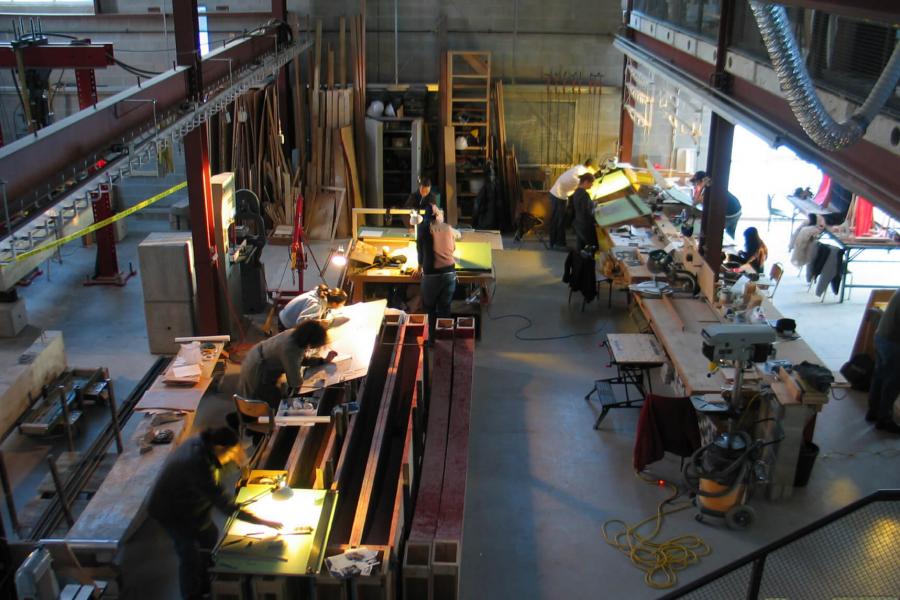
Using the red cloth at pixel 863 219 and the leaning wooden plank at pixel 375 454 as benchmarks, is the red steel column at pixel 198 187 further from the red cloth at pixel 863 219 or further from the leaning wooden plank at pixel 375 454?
the red cloth at pixel 863 219

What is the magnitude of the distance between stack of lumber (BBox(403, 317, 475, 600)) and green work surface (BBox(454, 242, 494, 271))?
4.67 ft

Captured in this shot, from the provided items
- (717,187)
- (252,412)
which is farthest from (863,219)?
(252,412)

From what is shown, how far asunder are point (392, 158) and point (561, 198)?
11.3ft

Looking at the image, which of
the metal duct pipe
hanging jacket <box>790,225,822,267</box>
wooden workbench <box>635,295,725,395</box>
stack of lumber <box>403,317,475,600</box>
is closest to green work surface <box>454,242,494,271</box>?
stack of lumber <box>403,317,475,600</box>

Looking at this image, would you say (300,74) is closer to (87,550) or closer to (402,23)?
(402,23)

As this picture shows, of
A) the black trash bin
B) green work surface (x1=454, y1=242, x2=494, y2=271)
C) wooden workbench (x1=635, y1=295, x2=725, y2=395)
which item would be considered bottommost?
the black trash bin

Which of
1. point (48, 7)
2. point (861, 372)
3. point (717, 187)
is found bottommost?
point (861, 372)

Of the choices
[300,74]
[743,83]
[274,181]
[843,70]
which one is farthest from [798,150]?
[300,74]

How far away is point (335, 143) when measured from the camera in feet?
48.4

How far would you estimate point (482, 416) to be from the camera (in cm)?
904

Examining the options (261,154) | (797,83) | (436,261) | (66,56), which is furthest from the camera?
(261,154)

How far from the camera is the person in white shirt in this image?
13789 millimetres

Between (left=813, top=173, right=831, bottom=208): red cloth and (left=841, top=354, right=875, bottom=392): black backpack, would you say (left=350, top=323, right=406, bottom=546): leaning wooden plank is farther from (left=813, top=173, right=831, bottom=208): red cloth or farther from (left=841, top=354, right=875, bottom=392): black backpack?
(left=813, top=173, right=831, bottom=208): red cloth

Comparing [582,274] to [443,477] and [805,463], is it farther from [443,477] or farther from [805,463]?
[443,477]
